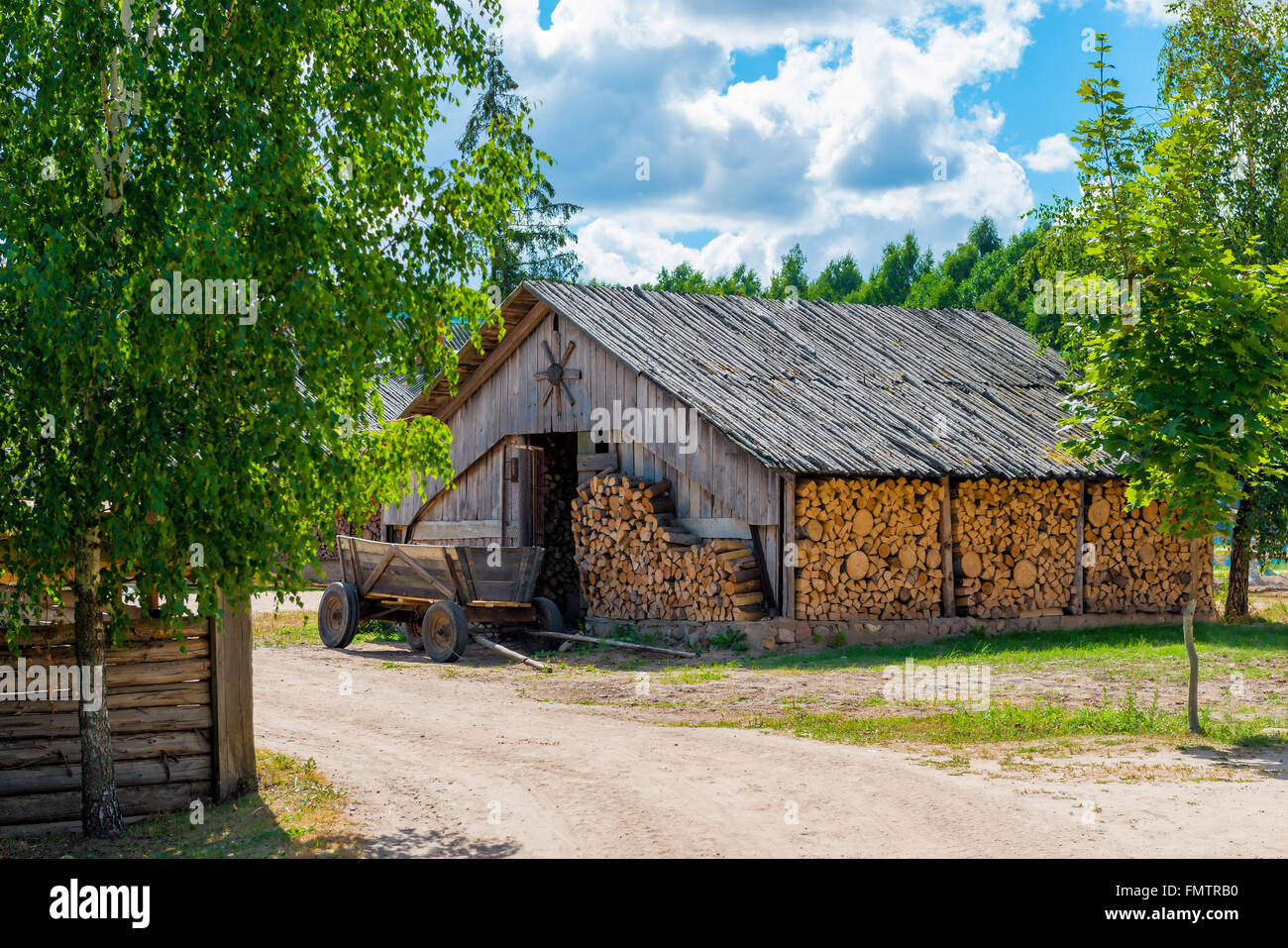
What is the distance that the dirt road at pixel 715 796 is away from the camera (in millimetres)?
7176

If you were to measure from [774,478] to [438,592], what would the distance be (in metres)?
5.34

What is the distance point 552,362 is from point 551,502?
9.78 feet

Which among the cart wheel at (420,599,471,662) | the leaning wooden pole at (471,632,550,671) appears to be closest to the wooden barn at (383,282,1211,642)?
the cart wheel at (420,599,471,662)

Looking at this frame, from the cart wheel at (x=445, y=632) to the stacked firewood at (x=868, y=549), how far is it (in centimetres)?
491

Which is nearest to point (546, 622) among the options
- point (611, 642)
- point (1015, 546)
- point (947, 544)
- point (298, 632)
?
point (611, 642)

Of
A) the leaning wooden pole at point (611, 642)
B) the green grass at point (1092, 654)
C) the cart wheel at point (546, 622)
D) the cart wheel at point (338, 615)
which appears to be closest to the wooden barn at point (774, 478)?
the green grass at point (1092, 654)

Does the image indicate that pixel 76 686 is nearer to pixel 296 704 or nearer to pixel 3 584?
pixel 3 584

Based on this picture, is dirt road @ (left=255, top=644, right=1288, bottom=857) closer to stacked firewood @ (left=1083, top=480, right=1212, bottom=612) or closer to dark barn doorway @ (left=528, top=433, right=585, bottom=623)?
dark barn doorway @ (left=528, top=433, right=585, bottom=623)

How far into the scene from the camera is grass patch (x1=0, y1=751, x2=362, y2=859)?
735 cm

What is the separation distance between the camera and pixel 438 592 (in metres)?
18.1

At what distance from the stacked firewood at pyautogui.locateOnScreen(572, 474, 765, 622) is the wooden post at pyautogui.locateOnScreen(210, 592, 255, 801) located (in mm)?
9481
